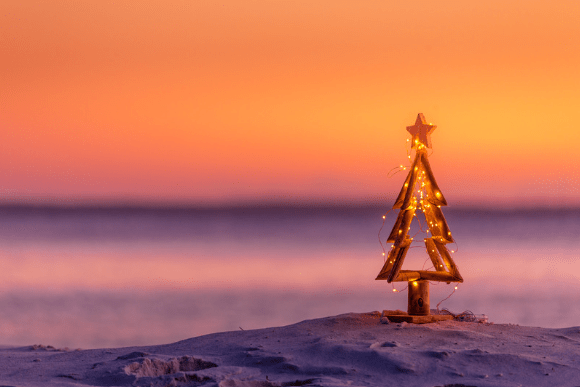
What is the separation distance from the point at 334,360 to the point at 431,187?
7.97ft

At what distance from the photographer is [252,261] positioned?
15227 mm

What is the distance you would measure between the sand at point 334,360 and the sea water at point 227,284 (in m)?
3.12

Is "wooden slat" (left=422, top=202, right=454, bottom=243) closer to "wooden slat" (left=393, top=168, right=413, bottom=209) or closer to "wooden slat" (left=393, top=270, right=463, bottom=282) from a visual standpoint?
"wooden slat" (left=393, top=168, right=413, bottom=209)

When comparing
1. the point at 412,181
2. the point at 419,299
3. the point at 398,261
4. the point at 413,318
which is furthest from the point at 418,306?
the point at 412,181

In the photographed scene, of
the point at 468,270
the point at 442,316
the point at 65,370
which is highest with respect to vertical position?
the point at 468,270

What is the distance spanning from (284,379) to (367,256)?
12126 millimetres

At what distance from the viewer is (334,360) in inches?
173

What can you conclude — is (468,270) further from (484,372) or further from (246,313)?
(484,372)

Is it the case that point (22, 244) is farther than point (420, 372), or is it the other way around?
point (22, 244)

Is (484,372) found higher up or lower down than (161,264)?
lower down

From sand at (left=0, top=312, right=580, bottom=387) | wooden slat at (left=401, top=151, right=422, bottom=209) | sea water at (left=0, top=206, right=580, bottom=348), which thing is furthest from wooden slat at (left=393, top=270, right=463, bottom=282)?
sea water at (left=0, top=206, right=580, bottom=348)

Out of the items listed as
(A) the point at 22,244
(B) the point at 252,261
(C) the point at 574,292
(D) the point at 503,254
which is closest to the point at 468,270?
(C) the point at 574,292

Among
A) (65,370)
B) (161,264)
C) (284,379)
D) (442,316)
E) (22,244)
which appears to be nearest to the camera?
(284,379)

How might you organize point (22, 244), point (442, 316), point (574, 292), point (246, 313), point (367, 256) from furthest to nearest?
point (22, 244) < point (367, 256) < point (574, 292) < point (246, 313) < point (442, 316)
